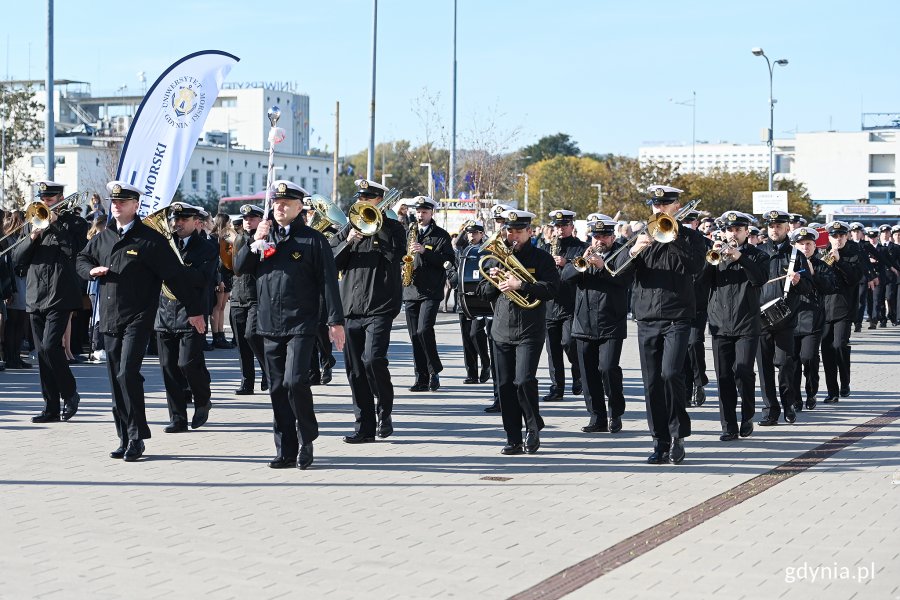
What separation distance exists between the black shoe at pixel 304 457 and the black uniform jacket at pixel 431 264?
4669mm

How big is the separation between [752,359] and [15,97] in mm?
55413

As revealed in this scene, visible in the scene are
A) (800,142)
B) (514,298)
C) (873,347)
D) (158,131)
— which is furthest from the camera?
(800,142)

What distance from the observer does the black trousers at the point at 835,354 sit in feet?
45.0

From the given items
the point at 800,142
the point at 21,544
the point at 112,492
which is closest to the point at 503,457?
the point at 112,492

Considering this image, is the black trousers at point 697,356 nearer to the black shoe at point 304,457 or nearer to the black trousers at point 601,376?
the black trousers at point 601,376

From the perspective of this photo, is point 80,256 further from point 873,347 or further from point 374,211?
point 873,347

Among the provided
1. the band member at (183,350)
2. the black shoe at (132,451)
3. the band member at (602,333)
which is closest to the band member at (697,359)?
the band member at (602,333)

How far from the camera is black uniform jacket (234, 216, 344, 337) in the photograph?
9.18m

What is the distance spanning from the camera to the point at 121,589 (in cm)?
594

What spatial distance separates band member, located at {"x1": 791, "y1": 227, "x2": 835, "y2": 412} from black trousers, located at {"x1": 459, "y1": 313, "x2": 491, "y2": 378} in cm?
350

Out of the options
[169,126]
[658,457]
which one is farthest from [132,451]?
[169,126]

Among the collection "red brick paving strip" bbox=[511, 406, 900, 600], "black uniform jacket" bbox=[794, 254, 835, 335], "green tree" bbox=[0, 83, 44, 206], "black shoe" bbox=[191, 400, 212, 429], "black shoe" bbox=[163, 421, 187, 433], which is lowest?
"red brick paving strip" bbox=[511, 406, 900, 600]

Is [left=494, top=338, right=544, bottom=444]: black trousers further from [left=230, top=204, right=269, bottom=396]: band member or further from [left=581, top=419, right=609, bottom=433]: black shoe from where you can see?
[left=230, top=204, right=269, bottom=396]: band member

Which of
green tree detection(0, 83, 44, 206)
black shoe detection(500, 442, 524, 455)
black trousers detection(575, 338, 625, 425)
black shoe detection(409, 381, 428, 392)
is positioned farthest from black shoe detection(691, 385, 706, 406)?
green tree detection(0, 83, 44, 206)
